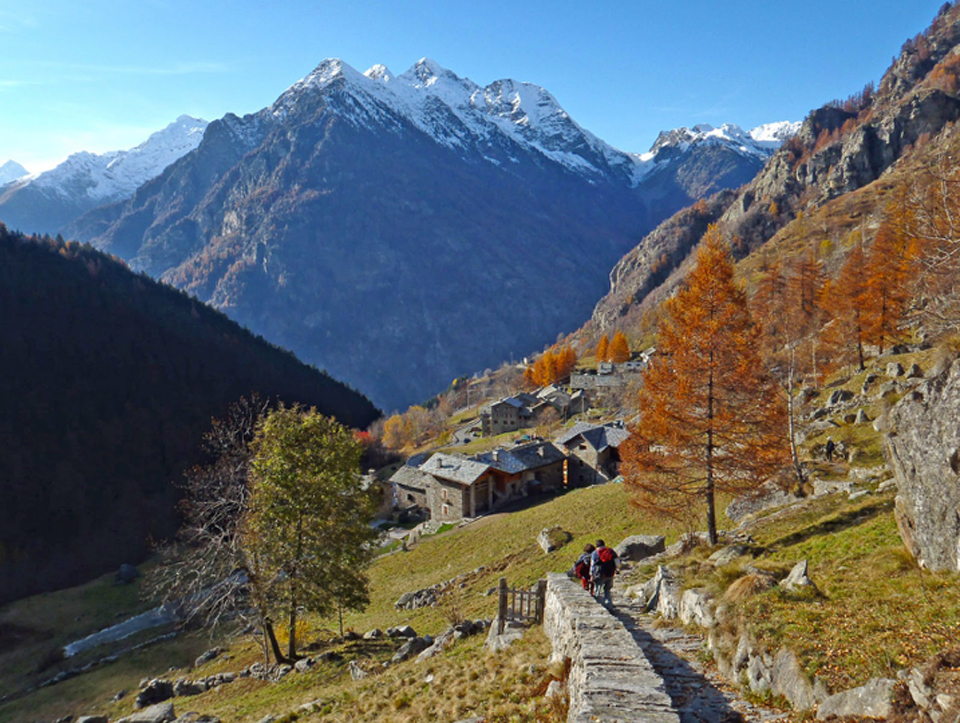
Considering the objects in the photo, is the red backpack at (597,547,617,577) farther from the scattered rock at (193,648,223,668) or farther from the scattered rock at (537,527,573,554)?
the scattered rock at (193,648,223,668)

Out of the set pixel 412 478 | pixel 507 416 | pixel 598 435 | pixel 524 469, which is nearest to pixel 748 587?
pixel 524 469

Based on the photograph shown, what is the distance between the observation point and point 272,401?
12412 centimetres

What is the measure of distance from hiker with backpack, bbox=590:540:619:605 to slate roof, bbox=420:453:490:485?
130 ft

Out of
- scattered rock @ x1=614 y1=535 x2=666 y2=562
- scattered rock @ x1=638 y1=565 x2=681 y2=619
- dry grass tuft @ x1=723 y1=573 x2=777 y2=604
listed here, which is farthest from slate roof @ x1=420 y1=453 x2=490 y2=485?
dry grass tuft @ x1=723 y1=573 x2=777 y2=604

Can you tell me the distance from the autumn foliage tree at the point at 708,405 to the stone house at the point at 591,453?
118 feet

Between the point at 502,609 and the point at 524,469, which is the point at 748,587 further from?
the point at 524,469

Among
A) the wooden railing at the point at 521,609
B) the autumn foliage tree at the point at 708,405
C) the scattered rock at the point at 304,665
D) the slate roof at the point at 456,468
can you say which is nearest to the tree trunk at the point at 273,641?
the scattered rock at the point at 304,665

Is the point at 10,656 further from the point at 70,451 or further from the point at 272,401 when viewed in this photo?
the point at 272,401

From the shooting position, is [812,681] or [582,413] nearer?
[812,681]

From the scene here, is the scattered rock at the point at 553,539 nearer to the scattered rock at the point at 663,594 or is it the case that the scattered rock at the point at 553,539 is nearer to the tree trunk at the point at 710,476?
the tree trunk at the point at 710,476

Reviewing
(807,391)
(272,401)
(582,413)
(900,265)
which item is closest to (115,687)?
(807,391)

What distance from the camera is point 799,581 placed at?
37.8 ft

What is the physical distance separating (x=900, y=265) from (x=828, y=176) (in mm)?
179521

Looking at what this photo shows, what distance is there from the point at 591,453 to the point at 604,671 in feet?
166
